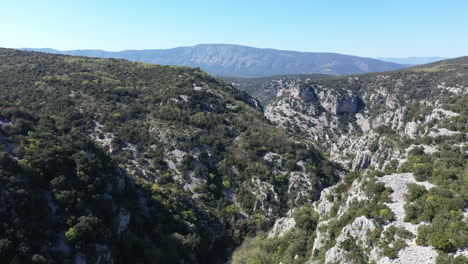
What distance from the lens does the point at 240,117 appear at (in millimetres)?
74125

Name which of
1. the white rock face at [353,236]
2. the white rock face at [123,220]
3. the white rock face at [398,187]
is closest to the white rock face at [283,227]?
the white rock face at [353,236]

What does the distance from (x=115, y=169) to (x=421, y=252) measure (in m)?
35.6

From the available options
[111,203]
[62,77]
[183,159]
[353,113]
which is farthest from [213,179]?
[353,113]

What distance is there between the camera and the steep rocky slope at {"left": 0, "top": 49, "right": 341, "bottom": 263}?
24.5 meters

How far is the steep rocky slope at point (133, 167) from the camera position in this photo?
24.5m

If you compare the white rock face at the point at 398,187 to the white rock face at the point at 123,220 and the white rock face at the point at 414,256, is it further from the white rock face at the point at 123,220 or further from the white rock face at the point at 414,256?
the white rock face at the point at 123,220

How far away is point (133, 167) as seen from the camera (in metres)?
49.1

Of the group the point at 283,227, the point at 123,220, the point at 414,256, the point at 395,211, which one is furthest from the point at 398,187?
the point at 123,220

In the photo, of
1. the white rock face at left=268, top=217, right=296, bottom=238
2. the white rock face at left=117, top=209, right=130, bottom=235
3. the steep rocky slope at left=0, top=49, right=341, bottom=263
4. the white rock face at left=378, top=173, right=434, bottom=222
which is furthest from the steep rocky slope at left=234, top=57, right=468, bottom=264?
the white rock face at left=117, top=209, right=130, bottom=235

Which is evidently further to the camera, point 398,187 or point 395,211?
point 398,187

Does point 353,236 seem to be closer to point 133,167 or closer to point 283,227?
point 283,227

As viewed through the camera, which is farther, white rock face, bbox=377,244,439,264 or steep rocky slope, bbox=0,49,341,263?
steep rocky slope, bbox=0,49,341,263

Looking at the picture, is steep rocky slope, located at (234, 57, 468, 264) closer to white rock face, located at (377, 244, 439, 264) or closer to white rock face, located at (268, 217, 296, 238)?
white rock face, located at (377, 244, 439, 264)

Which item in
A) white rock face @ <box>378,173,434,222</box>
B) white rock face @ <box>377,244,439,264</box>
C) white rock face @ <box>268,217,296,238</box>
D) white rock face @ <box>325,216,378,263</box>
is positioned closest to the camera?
white rock face @ <box>377,244,439,264</box>
